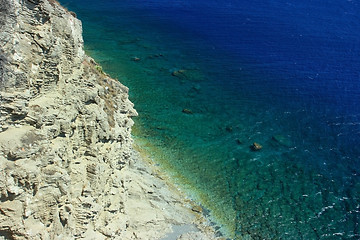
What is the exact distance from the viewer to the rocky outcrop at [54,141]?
58.0 ft

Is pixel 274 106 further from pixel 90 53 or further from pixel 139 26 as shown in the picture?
pixel 139 26

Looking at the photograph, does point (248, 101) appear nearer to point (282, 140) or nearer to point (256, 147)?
point (282, 140)

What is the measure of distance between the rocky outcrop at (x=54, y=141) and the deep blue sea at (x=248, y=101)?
14.6 m

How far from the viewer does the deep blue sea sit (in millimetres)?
39031

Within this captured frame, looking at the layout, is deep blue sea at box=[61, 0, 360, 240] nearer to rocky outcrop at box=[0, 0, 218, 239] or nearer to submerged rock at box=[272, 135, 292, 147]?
submerged rock at box=[272, 135, 292, 147]

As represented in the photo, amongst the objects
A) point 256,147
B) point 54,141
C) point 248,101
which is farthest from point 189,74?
point 54,141

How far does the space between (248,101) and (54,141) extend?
43.1m

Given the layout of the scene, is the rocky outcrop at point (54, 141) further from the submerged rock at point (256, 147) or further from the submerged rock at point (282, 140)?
the submerged rock at point (282, 140)

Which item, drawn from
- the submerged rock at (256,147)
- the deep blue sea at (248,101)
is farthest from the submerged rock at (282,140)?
the submerged rock at (256,147)

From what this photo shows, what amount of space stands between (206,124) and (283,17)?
59394mm

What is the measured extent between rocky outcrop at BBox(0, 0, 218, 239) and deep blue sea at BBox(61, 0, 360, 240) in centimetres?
1457

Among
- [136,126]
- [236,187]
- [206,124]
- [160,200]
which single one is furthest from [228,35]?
[160,200]

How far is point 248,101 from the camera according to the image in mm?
58812

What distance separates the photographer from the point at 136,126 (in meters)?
48.4
